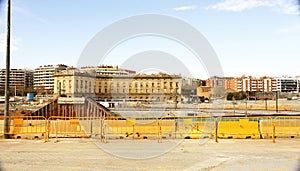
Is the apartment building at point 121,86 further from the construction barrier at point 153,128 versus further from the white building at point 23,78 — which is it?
the white building at point 23,78

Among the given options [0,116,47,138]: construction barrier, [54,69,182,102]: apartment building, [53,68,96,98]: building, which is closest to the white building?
[54,69,182,102]: apartment building

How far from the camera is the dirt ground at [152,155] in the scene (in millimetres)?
Answer: 11052

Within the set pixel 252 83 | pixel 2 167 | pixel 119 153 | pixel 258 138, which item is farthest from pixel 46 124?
pixel 252 83

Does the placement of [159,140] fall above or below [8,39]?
below

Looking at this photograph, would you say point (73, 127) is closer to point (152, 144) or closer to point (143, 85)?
point (152, 144)

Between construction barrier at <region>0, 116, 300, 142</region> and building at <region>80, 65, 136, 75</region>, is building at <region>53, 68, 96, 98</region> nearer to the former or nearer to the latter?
building at <region>80, 65, 136, 75</region>

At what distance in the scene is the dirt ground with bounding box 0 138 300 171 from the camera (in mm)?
11052

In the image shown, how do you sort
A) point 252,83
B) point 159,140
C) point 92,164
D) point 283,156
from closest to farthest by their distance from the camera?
point 92,164, point 283,156, point 159,140, point 252,83

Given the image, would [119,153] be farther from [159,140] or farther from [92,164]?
[159,140]

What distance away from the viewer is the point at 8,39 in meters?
19.0

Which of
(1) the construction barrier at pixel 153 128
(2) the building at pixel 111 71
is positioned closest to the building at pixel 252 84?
(2) the building at pixel 111 71

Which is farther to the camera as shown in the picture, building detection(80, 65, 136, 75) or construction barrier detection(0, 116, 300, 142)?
building detection(80, 65, 136, 75)

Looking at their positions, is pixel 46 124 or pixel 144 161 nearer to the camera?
pixel 144 161

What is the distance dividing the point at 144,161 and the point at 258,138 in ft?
31.8
